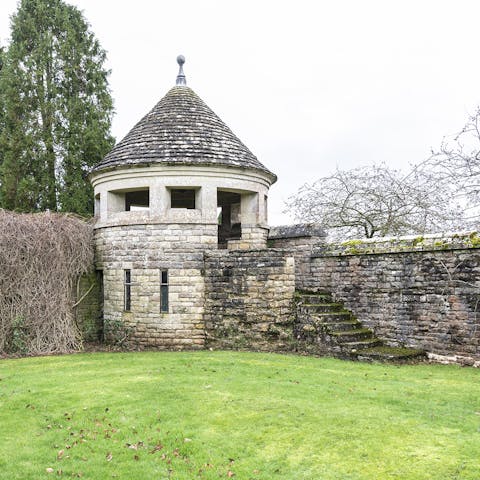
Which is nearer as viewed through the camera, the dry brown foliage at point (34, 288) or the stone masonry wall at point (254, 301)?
the stone masonry wall at point (254, 301)

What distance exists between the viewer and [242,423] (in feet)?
22.7

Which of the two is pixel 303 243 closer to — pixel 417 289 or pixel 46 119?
pixel 417 289

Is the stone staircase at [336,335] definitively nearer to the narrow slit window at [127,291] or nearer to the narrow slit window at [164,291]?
the narrow slit window at [164,291]

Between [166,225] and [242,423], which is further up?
[166,225]

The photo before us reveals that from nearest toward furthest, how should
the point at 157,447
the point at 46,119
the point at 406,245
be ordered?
1. the point at 157,447
2. the point at 406,245
3. the point at 46,119

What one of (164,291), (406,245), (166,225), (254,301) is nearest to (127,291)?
(164,291)

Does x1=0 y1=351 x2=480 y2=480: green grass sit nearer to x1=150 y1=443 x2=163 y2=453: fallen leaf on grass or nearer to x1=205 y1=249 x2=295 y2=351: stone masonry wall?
x1=150 y1=443 x2=163 y2=453: fallen leaf on grass

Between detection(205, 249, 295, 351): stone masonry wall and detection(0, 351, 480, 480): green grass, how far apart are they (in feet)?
9.62

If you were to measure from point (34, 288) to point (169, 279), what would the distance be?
11.9 feet

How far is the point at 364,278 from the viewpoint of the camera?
1334 cm

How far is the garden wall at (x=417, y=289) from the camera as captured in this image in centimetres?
1127

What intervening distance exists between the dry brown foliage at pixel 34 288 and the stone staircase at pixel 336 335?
6235 millimetres

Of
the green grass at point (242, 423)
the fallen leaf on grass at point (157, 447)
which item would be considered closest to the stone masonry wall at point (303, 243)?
the green grass at point (242, 423)

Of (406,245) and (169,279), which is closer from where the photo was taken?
(406,245)
